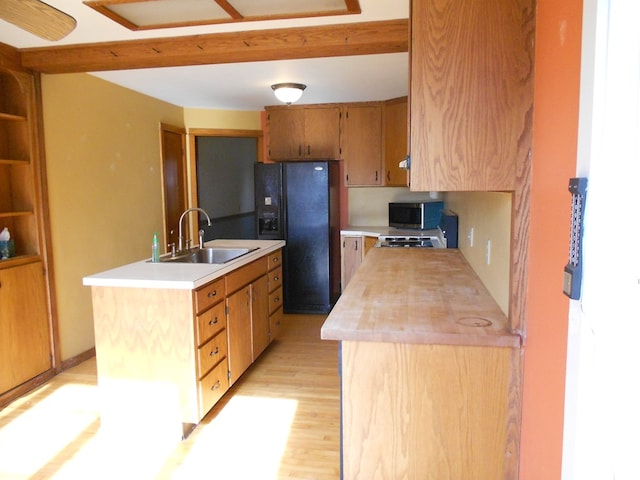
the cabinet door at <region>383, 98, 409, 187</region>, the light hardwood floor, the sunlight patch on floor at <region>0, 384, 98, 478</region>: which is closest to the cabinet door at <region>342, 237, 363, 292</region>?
the cabinet door at <region>383, 98, 409, 187</region>

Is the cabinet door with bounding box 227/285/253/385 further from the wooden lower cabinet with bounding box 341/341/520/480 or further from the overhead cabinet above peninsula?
the overhead cabinet above peninsula

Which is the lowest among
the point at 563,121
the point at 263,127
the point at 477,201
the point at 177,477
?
the point at 177,477

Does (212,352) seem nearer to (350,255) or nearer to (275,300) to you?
(275,300)

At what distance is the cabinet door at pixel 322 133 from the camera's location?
5.05 m

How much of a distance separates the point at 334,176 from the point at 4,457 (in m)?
3.76

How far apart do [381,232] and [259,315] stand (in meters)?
1.83

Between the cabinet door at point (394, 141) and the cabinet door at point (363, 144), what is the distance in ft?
0.25

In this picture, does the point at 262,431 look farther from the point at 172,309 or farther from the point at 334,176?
the point at 334,176

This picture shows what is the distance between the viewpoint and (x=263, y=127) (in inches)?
210

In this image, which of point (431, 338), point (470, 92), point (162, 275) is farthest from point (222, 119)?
point (431, 338)

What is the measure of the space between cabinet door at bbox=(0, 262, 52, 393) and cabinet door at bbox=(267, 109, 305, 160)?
271 cm

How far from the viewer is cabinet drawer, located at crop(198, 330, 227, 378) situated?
2.52 meters

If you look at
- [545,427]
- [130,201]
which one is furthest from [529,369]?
[130,201]

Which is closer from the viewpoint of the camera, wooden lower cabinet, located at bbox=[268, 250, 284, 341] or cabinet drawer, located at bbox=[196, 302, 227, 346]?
cabinet drawer, located at bbox=[196, 302, 227, 346]
